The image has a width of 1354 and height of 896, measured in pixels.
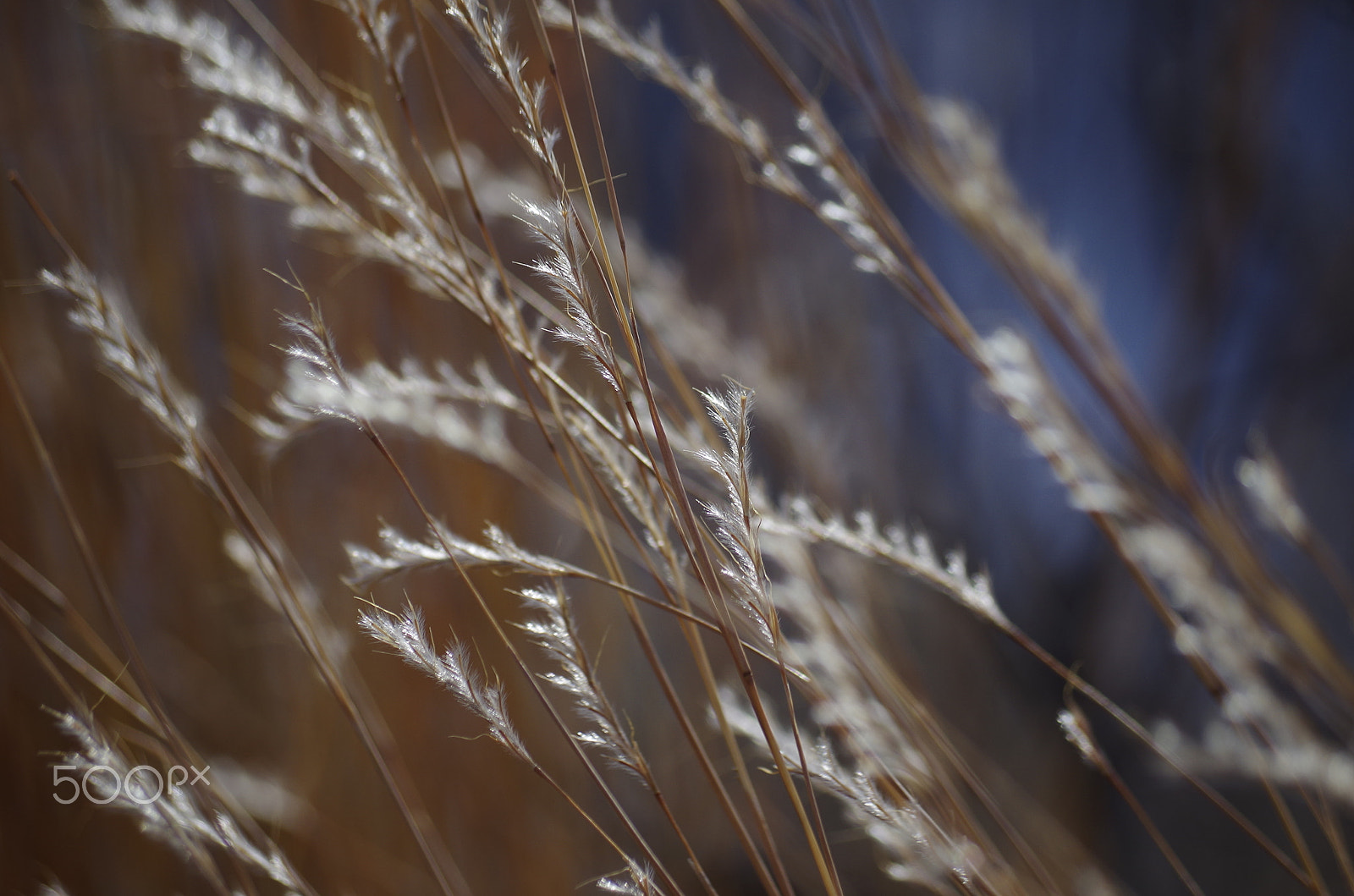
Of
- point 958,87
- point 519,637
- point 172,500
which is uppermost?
point 958,87

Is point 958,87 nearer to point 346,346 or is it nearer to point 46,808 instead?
point 346,346

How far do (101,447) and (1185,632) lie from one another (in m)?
1.57

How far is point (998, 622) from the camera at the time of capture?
0.48 metres

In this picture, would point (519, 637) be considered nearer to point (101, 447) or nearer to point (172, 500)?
point (172, 500)

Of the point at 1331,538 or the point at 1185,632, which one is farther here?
the point at 1331,538

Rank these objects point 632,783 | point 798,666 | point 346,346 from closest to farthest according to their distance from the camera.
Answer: point 798,666, point 346,346, point 632,783

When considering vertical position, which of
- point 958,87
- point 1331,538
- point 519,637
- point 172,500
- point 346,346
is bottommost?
point 172,500

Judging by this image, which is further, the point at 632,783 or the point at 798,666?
the point at 632,783

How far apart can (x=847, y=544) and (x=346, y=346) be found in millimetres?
1012

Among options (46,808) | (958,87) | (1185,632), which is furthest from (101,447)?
(958,87)

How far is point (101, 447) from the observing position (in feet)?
4.18

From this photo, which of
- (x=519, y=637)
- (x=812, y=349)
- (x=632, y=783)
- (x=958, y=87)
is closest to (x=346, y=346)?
(x=519, y=637)

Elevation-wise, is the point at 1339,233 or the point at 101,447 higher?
the point at 1339,233

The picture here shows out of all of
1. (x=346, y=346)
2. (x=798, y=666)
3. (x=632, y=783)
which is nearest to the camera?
(x=798, y=666)
